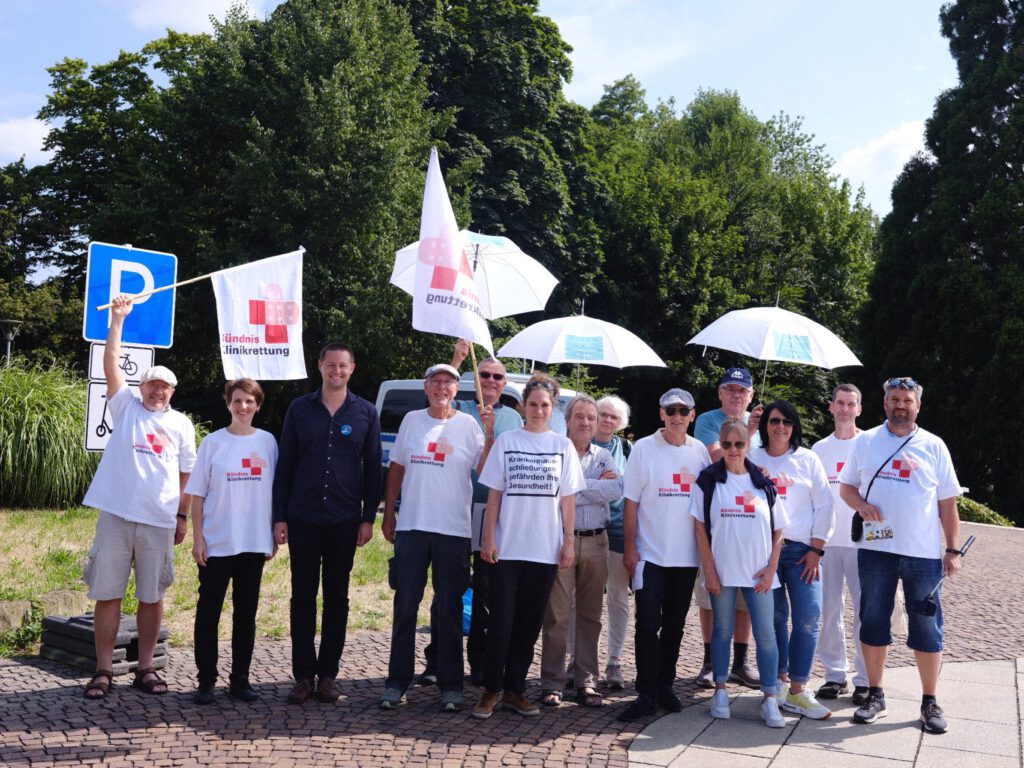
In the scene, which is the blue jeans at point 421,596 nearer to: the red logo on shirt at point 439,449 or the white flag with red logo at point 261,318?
the red logo on shirt at point 439,449

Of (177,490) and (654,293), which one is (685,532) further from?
(654,293)

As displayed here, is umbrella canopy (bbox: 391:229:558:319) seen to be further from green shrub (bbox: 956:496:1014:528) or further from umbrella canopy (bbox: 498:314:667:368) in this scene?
green shrub (bbox: 956:496:1014:528)

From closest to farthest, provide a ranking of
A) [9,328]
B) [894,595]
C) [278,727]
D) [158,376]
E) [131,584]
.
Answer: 1. [278,727]
2. [894,595]
3. [158,376]
4. [131,584]
5. [9,328]

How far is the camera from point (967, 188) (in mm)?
27062

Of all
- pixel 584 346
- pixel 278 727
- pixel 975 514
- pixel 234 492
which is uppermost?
pixel 584 346

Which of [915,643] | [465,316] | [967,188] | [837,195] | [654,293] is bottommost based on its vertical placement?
[915,643]

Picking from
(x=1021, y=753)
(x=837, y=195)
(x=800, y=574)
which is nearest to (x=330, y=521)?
(x=800, y=574)

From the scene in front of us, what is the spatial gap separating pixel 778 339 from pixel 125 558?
197 inches

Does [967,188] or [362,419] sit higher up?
[967,188]

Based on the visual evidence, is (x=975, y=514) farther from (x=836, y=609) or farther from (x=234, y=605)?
(x=234, y=605)

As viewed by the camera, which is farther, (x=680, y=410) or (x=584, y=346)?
(x=584, y=346)

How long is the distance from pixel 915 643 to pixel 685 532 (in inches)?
58.2

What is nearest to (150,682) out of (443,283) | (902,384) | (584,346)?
(443,283)

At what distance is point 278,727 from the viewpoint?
5.31m
